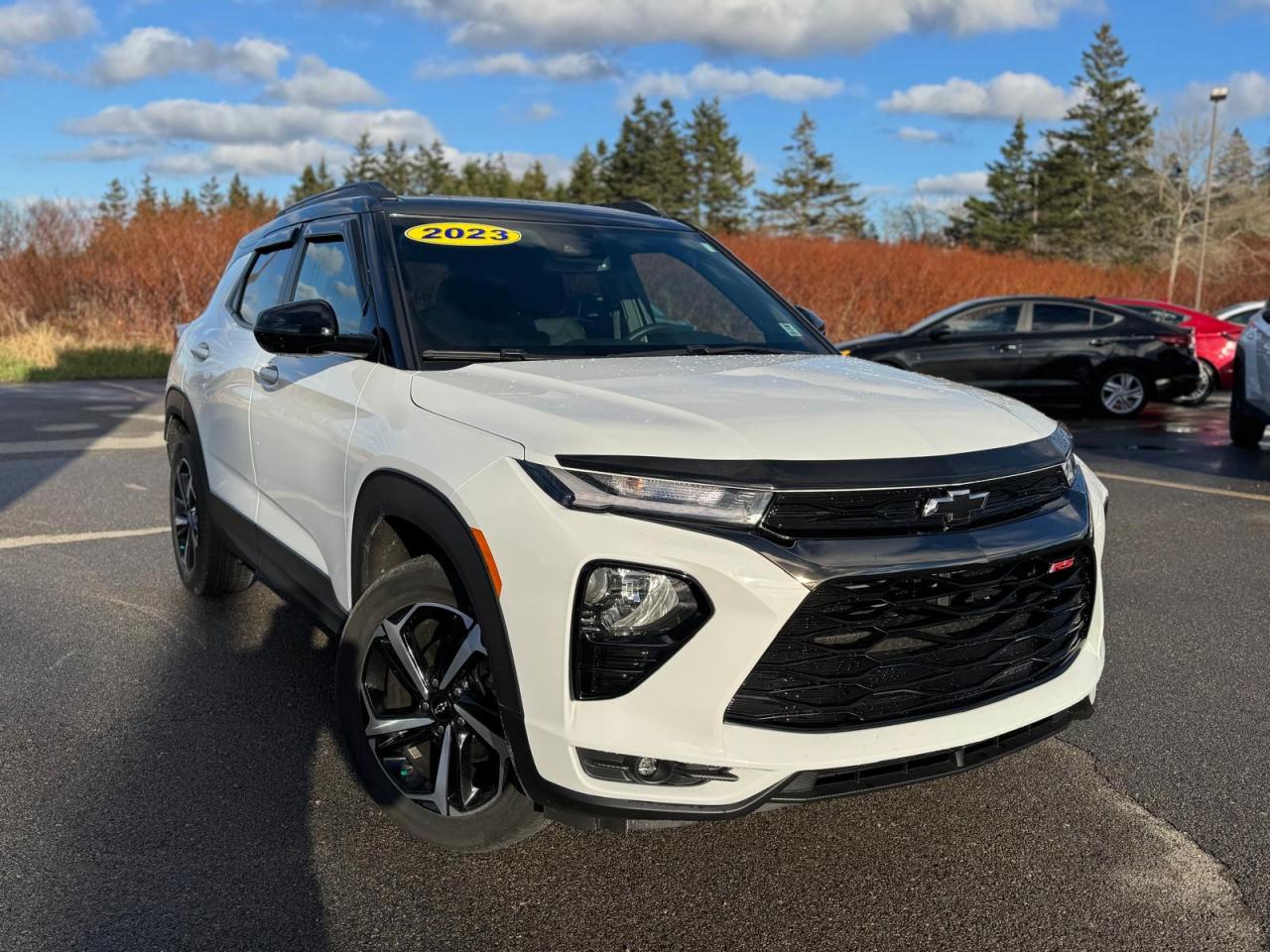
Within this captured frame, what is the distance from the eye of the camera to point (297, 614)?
518 centimetres

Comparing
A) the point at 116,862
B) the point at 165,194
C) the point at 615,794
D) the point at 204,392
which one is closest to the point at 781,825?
the point at 615,794

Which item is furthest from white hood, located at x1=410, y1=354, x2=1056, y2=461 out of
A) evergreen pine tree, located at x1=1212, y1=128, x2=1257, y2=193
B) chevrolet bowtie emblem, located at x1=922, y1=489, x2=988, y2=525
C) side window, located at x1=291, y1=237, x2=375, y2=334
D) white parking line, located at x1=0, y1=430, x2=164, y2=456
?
evergreen pine tree, located at x1=1212, y1=128, x2=1257, y2=193

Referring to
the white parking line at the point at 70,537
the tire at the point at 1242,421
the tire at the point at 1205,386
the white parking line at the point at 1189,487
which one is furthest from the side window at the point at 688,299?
the tire at the point at 1205,386

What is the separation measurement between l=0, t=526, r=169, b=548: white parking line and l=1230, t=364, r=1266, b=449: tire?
9220 millimetres

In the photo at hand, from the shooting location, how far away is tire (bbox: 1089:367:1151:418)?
47.5 feet

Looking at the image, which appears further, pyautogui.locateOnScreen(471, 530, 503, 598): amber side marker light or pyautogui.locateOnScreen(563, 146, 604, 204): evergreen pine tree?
pyautogui.locateOnScreen(563, 146, 604, 204): evergreen pine tree

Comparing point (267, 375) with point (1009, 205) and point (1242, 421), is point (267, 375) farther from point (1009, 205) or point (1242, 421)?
point (1009, 205)

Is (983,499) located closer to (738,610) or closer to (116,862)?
(738,610)

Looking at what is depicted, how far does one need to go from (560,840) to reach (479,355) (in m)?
1.42

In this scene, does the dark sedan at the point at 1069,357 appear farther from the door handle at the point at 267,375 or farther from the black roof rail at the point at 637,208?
the door handle at the point at 267,375

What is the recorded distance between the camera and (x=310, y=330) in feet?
11.3

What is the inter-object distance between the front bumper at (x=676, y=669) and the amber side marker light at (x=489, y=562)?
0.02 m

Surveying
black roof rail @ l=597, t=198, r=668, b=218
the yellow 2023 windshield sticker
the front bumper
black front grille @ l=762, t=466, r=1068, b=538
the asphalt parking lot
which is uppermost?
black roof rail @ l=597, t=198, r=668, b=218

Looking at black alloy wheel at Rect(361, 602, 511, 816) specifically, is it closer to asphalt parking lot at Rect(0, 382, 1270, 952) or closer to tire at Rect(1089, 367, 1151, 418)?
asphalt parking lot at Rect(0, 382, 1270, 952)
